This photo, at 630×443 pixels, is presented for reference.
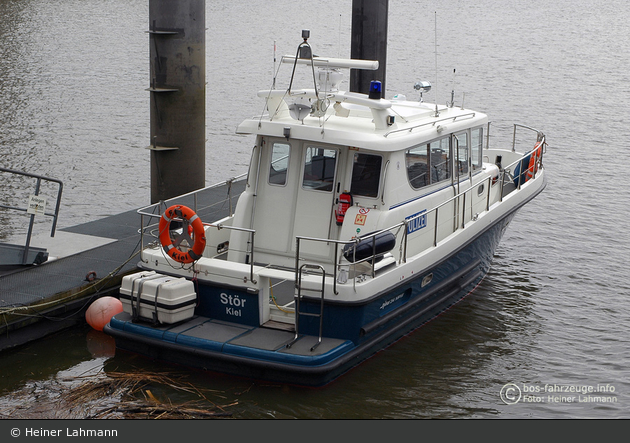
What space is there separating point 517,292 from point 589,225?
3.53 metres

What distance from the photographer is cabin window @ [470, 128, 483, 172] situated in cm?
985

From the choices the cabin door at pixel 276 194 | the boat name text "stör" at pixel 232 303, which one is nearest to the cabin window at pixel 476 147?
the cabin door at pixel 276 194

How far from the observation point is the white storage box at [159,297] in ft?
24.6

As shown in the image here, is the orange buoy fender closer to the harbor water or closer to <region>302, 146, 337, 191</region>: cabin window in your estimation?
the harbor water

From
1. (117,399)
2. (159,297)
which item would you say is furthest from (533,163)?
(117,399)

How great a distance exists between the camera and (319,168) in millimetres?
8508

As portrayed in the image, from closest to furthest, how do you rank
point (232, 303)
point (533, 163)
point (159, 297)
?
point (159, 297) < point (232, 303) < point (533, 163)

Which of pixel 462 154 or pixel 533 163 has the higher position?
pixel 462 154

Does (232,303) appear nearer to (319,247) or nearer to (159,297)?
(159,297)

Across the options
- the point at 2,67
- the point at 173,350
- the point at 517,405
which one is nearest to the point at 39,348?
the point at 173,350

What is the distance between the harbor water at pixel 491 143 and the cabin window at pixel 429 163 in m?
1.12

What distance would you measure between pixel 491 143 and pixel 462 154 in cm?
846

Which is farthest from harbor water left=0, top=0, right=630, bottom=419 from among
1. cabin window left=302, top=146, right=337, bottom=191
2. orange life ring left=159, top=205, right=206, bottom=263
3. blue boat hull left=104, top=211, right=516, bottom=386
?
cabin window left=302, top=146, right=337, bottom=191

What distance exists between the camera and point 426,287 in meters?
8.82
